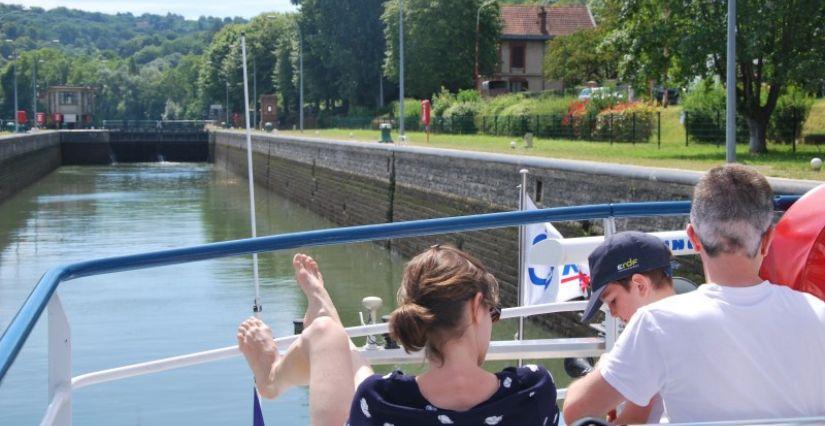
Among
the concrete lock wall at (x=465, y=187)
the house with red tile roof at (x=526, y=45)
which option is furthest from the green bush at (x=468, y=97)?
the house with red tile roof at (x=526, y=45)

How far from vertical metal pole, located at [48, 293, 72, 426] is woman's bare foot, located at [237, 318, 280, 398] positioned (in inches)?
18.3

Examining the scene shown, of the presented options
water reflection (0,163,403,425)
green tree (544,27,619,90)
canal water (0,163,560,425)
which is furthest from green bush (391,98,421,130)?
water reflection (0,163,403,425)

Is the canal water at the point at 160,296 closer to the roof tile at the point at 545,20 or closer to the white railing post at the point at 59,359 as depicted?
the white railing post at the point at 59,359

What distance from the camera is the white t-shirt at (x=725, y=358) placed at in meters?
2.49

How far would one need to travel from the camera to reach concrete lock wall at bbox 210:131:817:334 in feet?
44.2

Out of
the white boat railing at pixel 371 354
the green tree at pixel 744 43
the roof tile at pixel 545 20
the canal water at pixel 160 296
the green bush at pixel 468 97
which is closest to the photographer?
the white boat railing at pixel 371 354

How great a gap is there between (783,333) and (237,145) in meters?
57.9

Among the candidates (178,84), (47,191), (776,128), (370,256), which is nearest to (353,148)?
(370,256)

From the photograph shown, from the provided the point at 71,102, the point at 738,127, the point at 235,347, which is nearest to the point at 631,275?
the point at 235,347

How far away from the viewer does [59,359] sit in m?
3.02

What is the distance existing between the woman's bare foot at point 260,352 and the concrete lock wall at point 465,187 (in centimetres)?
861

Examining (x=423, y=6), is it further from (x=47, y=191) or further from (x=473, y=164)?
(x=473, y=164)

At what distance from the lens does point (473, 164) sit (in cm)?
2069

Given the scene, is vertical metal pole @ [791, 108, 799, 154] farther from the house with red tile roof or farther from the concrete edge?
the house with red tile roof
